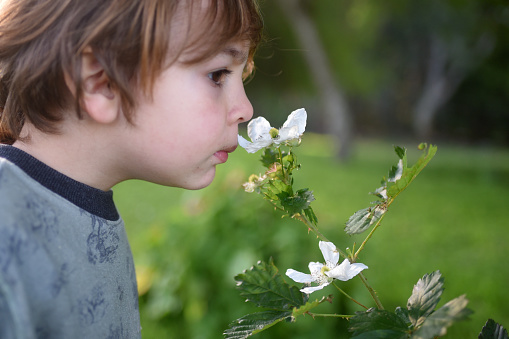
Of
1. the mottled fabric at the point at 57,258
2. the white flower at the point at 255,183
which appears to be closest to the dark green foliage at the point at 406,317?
the white flower at the point at 255,183

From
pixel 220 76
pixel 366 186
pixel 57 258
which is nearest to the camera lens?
pixel 57 258

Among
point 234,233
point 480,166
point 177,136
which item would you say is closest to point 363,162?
point 480,166

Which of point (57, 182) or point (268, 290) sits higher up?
point (57, 182)

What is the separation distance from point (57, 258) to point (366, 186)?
8.06m

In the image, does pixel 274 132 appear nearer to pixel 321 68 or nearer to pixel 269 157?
pixel 269 157

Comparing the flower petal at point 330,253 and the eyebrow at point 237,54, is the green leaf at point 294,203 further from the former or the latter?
the eyebrow at point 237,54

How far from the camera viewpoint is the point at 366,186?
8664 millimetres

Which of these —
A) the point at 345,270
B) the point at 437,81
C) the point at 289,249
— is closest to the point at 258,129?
the point at 345,270

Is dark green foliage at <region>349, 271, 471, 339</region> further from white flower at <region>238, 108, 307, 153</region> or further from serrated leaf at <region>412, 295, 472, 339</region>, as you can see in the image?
white flower at <region>238, 108, 307, 153</region>

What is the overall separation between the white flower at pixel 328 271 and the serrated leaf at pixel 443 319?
163 mm

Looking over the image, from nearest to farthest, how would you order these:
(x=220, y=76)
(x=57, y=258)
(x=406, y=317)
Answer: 1. (x=406, y=317)
2. (x=57, y=258)
3. (x=220, y=76)

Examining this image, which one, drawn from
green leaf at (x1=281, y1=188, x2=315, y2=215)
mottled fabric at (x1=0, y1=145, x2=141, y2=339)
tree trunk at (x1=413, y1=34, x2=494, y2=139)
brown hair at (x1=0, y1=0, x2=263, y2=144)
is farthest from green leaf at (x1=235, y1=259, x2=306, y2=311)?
tree trunk at (x1=413, y1=34, x2=494, y2=139)

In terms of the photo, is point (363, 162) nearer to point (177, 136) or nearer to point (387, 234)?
point (387, 234)

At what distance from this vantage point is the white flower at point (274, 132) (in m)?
0.91
